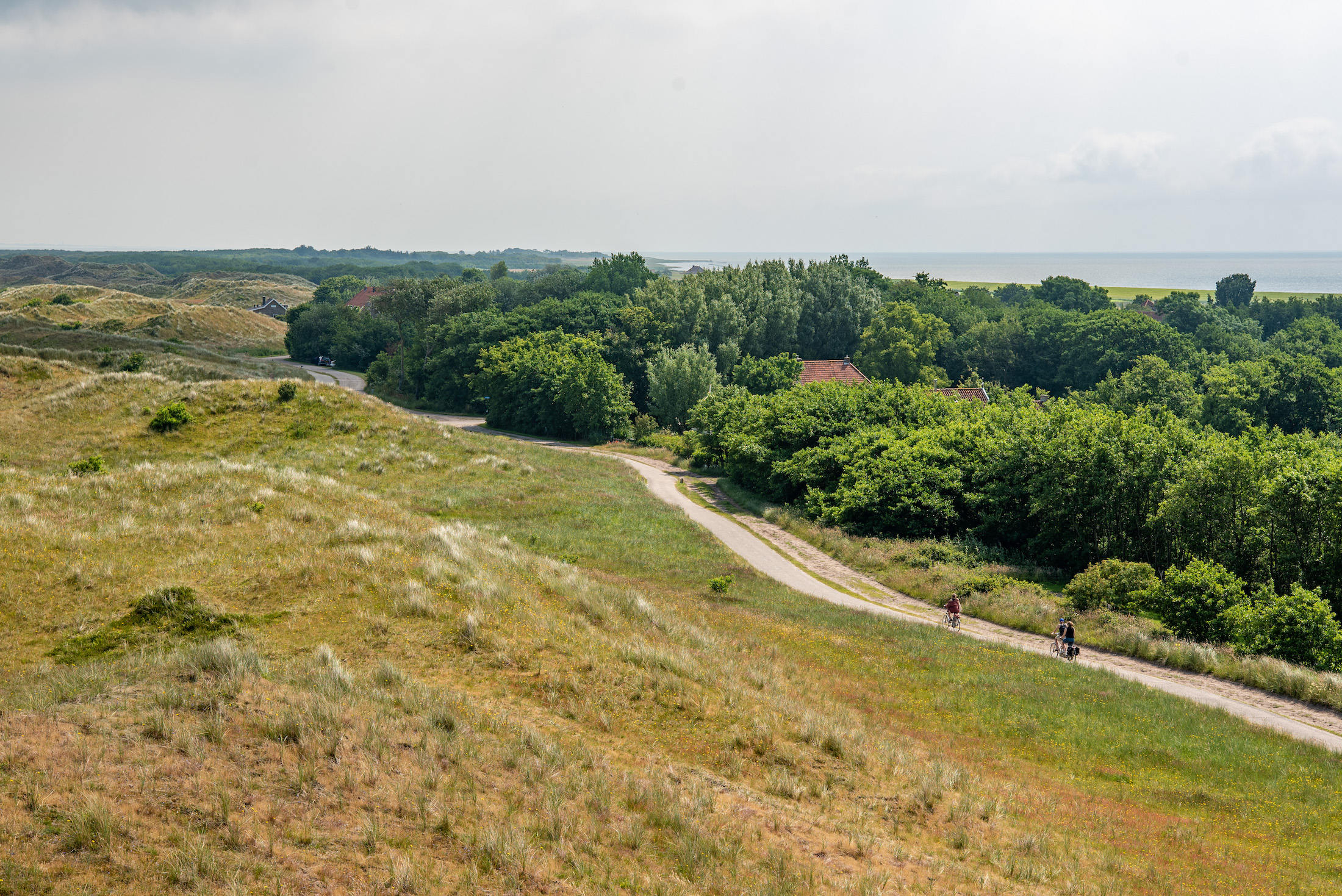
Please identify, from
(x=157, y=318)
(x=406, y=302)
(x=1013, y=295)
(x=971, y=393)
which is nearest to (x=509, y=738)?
(x=971, y=393)

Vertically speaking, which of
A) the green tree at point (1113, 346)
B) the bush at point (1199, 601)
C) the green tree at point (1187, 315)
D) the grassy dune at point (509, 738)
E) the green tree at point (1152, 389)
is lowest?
the bush at point (1199, 601)

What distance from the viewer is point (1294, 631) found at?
89.6 ft

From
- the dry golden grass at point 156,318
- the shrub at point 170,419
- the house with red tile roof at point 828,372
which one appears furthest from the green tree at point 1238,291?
the dry golden grass at point 156,318

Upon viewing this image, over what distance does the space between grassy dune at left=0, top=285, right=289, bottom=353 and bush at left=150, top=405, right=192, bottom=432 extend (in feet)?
252

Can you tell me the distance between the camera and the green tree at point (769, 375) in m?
77.1

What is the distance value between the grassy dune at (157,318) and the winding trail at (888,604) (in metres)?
90.9

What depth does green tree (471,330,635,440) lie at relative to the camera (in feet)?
255

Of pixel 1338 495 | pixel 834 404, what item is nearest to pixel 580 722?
pixel 1338 495

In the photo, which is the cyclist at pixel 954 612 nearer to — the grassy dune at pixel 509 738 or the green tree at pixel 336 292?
the grassy dune at pixel 509 738

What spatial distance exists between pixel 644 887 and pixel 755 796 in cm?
321

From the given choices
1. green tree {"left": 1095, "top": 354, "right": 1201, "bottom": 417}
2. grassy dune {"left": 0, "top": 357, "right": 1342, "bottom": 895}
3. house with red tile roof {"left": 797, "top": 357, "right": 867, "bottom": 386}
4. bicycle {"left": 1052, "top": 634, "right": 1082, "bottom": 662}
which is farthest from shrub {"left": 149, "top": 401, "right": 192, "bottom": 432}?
green tree {"left": 1095, "top": 354, "right": 1201, "bottom": 417}

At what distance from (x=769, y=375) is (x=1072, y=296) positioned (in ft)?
312

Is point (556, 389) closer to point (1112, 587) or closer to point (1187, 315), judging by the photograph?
point (1112, 587)

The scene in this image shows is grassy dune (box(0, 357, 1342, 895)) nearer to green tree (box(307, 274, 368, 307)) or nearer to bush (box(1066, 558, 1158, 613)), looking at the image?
bush (box(1066, 558, 1158, 613))
